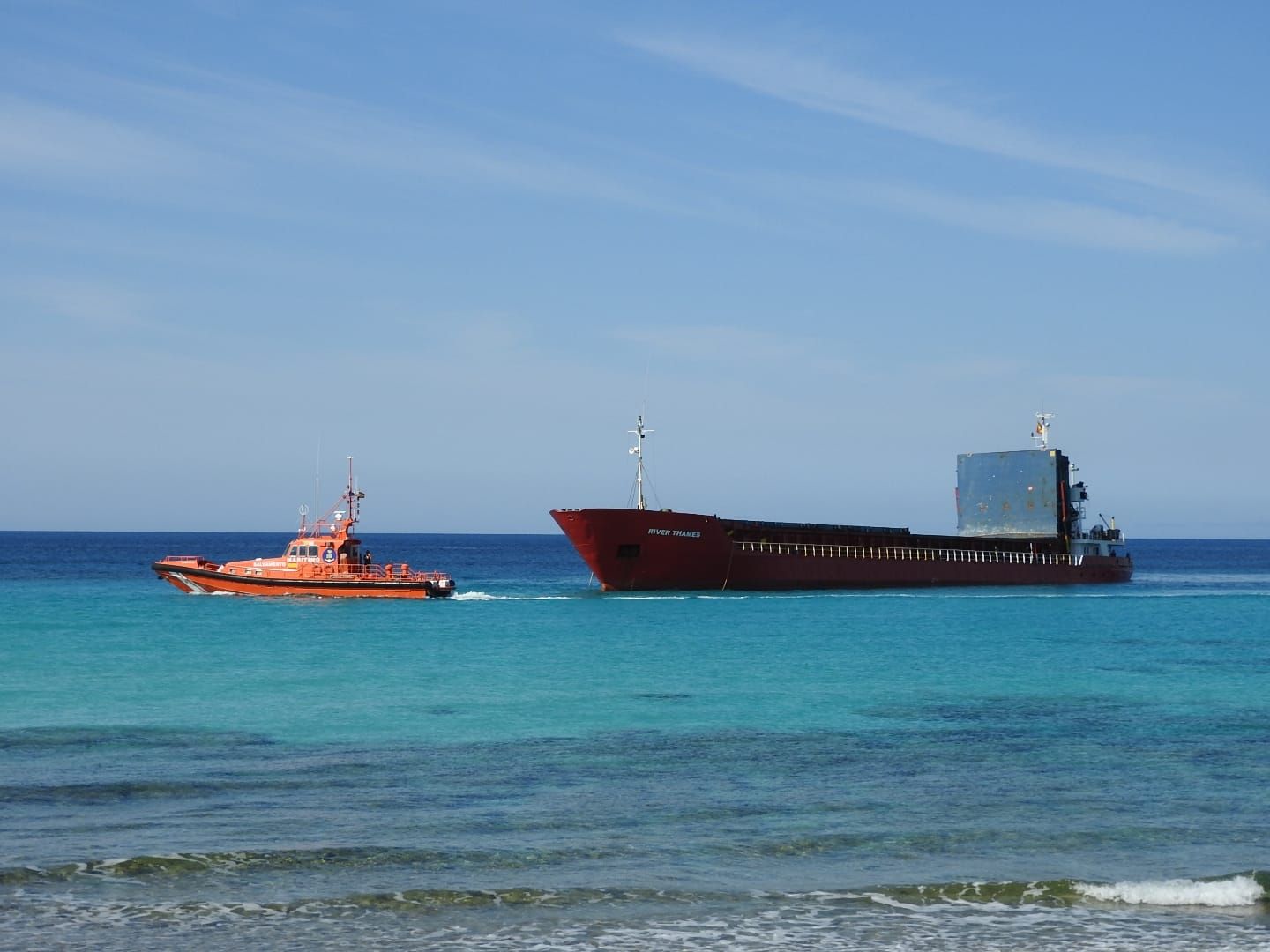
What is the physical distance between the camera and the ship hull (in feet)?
190

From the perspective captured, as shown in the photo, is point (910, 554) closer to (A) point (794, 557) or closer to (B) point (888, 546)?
(B) point (888, 546)

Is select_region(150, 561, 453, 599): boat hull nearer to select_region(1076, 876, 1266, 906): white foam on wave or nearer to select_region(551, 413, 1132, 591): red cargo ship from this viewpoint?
select_region(551, 413, 1132, 591): red cargo ship

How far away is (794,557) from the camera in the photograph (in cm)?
6512

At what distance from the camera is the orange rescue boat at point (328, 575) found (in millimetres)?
52531

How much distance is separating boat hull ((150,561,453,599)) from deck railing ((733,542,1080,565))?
1593cm

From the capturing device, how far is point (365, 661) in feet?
105

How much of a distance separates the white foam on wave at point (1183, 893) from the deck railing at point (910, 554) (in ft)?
165

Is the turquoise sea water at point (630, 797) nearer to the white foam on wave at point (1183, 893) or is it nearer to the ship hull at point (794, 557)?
the white foam on wave at point (1183, 893)

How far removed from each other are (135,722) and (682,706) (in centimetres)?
939

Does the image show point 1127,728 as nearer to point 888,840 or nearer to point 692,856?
point 888,840

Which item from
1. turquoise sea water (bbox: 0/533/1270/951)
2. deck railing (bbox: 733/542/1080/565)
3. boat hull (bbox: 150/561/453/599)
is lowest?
turquoise sea water (bbox: 0/533/1270/951)

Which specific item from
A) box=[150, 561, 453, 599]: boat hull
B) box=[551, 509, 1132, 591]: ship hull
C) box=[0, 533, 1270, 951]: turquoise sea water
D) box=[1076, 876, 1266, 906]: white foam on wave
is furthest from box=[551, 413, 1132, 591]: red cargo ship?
box=[1076, 876, 1266, 906]: white foam on wave

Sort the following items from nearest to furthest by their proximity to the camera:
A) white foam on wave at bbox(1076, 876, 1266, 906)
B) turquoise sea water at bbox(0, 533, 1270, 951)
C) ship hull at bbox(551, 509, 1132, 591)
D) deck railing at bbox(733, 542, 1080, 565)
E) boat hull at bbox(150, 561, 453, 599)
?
turquoise sea water at bbox(0, 533, 1270, 951), white foam on wave at bbox(1076, 876, 1266, 906), boat hull at bbox(150, 561, 453, 599), ship hull at bbox(551, 509, 1132, 591), deck railing at bbox(733, 542, 1080, 565)

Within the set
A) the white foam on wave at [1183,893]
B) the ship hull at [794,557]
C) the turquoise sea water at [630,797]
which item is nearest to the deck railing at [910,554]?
the ship hull at [794,557]
